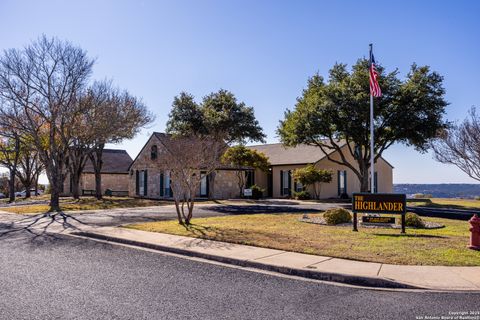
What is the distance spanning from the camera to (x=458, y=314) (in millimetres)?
5504

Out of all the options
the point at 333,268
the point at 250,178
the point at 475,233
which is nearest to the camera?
the point at 333,268

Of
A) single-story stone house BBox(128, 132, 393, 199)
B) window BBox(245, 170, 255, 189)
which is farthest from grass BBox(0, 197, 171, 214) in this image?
window BBox(245, 170, 255, 189)

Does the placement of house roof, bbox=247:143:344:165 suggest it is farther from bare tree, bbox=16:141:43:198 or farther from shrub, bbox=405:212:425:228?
bare tree, bbox=16:141:43:198

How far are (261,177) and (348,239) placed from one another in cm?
2773

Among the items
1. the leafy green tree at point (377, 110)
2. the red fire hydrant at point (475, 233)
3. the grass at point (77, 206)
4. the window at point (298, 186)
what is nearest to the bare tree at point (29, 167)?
the grass at point (77, 206)

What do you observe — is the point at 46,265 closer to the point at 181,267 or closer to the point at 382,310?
the point at 181,267

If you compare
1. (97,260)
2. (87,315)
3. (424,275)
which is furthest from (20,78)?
(424,275)

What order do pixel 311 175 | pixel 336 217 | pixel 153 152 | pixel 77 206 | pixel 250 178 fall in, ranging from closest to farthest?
pixel 336 217
pixel 77 206
pixel 311 175
pixel 153 152
pixel 250 178

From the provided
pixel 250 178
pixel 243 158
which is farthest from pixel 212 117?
pixel 250 178

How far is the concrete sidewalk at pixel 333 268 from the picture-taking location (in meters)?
7.02

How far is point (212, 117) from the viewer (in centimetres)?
3256

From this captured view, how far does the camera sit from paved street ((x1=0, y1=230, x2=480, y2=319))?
5.62 m

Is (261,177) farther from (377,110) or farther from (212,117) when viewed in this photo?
(377,110)

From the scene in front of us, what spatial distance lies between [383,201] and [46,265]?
9.68 meters
